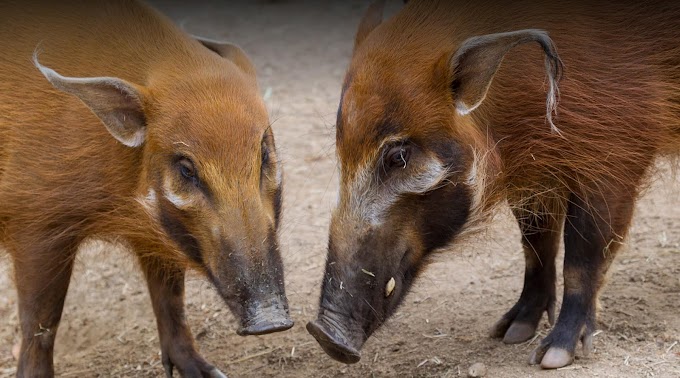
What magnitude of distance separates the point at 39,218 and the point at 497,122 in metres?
1.92

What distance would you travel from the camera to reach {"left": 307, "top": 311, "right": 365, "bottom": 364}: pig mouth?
3.63 metres

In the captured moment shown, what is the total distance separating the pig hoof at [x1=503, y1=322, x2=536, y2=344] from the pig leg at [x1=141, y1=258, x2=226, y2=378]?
1.30 m

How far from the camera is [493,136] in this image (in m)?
4.05

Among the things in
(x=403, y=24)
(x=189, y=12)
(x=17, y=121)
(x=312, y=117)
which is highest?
(x=403, y=24)

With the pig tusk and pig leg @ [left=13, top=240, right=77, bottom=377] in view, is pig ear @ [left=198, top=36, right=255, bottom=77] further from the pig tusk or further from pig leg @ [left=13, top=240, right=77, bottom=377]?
the pig tusk

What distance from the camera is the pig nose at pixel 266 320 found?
376 centimetres

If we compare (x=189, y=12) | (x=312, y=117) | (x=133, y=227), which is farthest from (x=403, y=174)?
(x=189, y=12)

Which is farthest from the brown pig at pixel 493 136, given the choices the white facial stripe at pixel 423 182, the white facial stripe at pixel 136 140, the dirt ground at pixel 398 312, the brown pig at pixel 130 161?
the white facial stripe at pixel 136 140

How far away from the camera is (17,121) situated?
172 inches

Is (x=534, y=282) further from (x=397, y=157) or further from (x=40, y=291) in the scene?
(x=40, y=291)

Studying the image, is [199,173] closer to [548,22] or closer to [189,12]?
[548,22]

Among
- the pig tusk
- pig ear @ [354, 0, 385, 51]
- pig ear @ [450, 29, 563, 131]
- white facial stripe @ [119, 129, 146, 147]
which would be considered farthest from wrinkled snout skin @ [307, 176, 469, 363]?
white facial stripe @ [119, 129, 146, 147]

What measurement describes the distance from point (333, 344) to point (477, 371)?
0.78 meters

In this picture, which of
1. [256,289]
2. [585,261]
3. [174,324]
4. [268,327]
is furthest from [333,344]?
[174,324]
